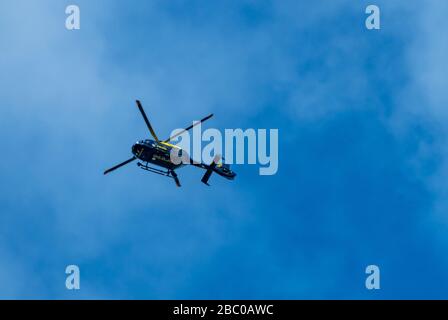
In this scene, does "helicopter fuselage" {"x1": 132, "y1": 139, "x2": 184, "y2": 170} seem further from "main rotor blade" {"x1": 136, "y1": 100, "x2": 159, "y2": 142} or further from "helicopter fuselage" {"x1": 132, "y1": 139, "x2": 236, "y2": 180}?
"main rotor blade" {"x1": 136, "y1": 100, "x2": 159, "y2": 142}

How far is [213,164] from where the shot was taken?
8912 centimetres

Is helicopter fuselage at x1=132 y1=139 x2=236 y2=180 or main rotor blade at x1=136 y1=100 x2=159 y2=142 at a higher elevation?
main rotor blade at x1=136 y1=100 x2=159 y2=142

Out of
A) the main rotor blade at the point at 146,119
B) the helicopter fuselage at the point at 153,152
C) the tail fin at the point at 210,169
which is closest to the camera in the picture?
the main rotor blade at the point at 146,119

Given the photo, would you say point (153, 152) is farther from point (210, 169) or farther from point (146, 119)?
point (210, 169)

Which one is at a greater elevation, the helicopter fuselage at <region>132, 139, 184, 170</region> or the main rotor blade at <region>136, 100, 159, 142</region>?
the main rotor blade at <region>136, 100, 159, 142</region>

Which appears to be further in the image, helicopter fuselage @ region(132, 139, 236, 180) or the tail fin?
the tail fin

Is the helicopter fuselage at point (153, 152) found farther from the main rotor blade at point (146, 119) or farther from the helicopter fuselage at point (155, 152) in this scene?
the main rotor blade at point (146, 119)

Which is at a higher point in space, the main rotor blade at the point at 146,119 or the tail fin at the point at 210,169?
the main rotor blade at the point at 146,119

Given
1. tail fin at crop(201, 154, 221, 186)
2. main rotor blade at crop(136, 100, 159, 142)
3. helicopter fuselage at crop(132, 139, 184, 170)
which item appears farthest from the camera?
tail fin at crop(201, 154, 221, 186)

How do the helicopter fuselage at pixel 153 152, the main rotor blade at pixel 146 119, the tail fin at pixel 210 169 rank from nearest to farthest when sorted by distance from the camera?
the main rotor blade at pixel 146 119, the helicopter fuselage at pixel 153 152, the tail fin at pixel 210 169

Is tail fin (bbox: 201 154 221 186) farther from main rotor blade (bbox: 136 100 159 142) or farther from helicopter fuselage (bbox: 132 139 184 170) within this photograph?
main rotor blade (bbox: 136 100 159 142)

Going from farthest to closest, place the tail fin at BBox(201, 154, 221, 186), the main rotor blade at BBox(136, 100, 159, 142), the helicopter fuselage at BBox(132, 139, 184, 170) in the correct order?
the tail fin at BBox(201, 154, 221, 186)
the helicopter fuselage at BBox(132, 139, 184, 170)
the main rotor blade at BBox(136, 100, 159, 142)
